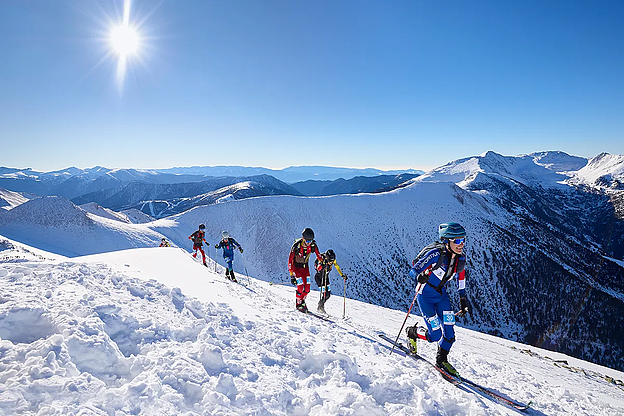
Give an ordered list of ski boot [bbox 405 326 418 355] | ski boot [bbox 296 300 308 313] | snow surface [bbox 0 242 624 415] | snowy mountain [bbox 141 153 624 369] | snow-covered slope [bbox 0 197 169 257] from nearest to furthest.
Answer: snow surface [bbox 0 242 624 415], ski boot [bbox 405 326 418 355], ski boot [bbox 296 300 308 313], snow-covered slope [bbox 0 197 169 257], snowy mountain [bbox 141 153 624 369]

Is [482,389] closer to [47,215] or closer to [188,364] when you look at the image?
[188,364]

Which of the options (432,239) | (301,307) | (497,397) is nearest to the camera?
(497,397)

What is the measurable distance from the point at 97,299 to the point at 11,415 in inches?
120

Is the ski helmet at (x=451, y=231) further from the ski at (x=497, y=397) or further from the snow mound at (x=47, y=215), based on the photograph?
the snow mound at (x=47, y=215)

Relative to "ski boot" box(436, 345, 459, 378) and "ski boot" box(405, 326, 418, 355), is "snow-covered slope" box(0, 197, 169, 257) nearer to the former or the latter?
"ski boot" box(405, 326, 418, 355)

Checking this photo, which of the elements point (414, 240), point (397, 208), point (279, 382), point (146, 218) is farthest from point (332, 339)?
point (146, 218)

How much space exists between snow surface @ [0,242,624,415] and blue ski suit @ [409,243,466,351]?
88 centimetres

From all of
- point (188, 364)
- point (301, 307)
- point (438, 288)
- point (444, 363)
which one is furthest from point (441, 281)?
point (301, 307)

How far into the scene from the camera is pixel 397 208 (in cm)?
6166

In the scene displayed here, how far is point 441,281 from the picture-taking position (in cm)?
608

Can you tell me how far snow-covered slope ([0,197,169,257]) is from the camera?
30188mm

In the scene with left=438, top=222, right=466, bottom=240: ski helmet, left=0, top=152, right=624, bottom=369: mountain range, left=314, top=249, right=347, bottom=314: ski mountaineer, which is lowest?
left=0, top=152, right=624, bottom=369: mountain range

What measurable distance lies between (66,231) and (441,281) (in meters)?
43.2

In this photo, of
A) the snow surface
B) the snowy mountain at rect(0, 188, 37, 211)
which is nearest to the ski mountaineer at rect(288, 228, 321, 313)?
the snow surface
